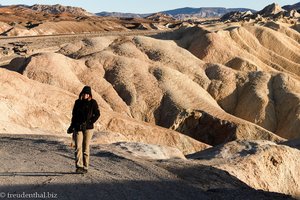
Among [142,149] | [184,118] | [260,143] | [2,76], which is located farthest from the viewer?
[184,118]

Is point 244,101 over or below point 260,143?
below

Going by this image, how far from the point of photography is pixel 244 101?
128 ft

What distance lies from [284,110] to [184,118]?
31.9 ft

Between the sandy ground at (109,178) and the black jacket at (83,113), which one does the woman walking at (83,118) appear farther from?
the sandy ground at (109,178)

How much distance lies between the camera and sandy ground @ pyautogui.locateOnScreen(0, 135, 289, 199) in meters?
9.64

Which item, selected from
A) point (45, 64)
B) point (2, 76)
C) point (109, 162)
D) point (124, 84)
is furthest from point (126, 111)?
point (109, 162)

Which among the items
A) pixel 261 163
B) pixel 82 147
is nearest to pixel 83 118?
pixel 82 147

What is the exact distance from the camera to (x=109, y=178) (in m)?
10.6

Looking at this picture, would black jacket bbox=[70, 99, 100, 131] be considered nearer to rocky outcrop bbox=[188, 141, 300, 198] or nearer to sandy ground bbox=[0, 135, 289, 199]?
sandy ground bbox=[0, 135, 289, 199]

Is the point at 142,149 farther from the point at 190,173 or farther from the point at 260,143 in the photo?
the point at 260,143

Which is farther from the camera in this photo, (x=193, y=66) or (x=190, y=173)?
(x=193, y=66)

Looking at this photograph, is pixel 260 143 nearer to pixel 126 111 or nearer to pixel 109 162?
pixel 109 162

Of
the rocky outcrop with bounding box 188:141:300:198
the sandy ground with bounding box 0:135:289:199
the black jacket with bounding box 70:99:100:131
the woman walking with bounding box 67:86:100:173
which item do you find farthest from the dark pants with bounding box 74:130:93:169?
the rocky outcrop with bounding box 188:141:300:198

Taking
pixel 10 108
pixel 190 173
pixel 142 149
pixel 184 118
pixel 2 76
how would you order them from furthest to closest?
pixel 184 118 < pixel 2 76 < pixel 10 108 < pixel 142 149 < pixel 190 173
